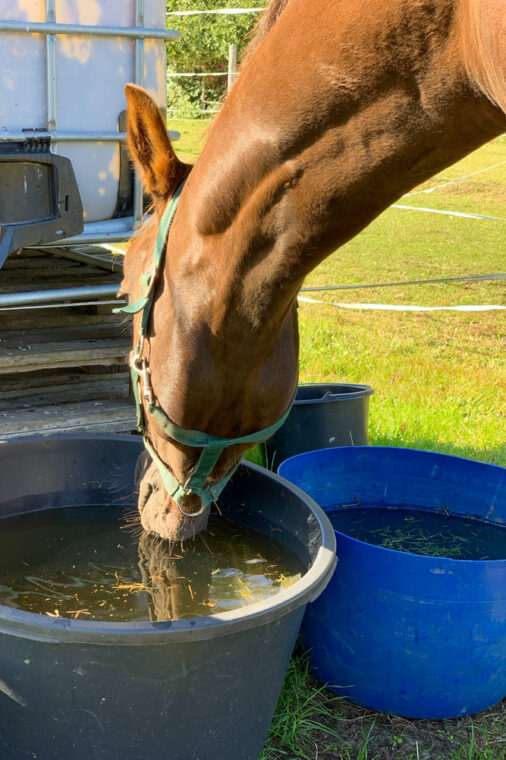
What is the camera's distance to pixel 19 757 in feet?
6.03

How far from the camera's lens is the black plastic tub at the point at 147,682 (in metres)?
1.67

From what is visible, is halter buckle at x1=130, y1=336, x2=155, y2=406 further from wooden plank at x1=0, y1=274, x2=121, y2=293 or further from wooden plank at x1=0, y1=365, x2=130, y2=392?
wooden plank at x1=0, y1=274, x2=121, y2=293

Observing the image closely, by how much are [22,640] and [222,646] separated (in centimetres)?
41

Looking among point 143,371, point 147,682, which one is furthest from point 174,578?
point 143,371

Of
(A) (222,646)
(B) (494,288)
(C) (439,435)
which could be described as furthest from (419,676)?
(B) (494,288)

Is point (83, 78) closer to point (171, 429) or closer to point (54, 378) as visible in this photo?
point (54, 378)

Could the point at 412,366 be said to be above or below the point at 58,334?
below

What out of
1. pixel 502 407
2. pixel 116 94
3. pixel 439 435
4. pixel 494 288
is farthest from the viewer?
pixel 494 288

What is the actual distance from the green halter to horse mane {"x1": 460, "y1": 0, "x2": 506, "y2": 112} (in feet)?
2.36

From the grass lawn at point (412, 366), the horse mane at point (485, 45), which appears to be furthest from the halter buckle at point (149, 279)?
the horse mane at point (485, 45)

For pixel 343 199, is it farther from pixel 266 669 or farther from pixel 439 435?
pixel 439 435

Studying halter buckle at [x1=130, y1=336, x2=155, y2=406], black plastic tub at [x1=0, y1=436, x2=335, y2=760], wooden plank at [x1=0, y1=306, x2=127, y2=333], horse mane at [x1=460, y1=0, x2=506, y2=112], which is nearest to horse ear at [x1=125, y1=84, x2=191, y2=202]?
halter buckle at [x1=130, y1=336, x2=155, y2=406]

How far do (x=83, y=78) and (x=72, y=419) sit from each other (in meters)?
1.32

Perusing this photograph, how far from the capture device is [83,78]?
3.15 metres
